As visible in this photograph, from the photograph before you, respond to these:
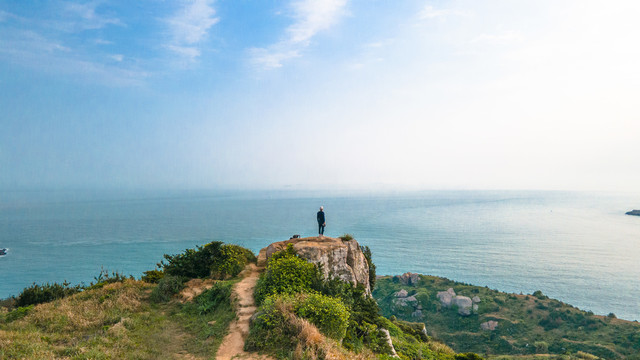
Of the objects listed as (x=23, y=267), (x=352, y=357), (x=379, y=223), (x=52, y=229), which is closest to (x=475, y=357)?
(x=352, y=357)

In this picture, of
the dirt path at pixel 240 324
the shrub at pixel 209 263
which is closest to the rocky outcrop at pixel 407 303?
the shrub at pixel 209 263

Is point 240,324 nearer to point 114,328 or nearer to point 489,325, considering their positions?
point 114,328

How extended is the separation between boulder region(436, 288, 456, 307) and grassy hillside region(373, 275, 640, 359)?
832mm

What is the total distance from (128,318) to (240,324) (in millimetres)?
4699

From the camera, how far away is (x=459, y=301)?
64688 mm

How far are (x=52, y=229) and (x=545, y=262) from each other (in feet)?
628

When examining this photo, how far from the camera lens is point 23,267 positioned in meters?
69.7

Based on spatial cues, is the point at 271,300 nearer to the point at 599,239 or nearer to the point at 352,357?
the point at 352,357

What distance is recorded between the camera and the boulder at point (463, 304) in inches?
2458

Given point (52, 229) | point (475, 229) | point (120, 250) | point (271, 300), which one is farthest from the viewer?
point (475, 229)

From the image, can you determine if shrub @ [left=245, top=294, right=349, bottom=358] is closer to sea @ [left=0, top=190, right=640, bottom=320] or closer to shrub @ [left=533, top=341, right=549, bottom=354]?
shrub @ [left=533, top=341, right=549, bottom=354]

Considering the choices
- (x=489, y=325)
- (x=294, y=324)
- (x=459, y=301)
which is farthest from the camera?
(x=459, y=301)

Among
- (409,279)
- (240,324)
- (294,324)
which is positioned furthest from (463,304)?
(294,324)

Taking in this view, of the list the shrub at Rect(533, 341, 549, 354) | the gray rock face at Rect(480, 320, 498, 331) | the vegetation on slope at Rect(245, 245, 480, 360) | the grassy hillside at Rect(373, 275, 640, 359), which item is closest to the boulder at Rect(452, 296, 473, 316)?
the grassy hillside at Rect(373, 275, 640, 359)
